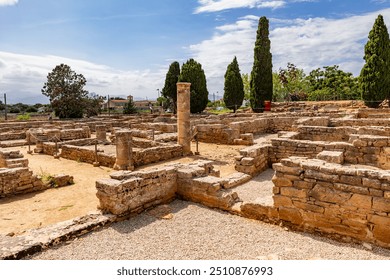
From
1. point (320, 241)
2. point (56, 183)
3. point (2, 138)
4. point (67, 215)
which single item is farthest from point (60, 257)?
point (2, 138)

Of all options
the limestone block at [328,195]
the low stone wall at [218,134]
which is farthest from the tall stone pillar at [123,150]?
the limestone block at [328,195]

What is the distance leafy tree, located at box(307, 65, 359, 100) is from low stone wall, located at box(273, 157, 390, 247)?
4593 centimetres

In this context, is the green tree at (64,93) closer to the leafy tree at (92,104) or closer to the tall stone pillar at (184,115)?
the leafy tree at (92,104)

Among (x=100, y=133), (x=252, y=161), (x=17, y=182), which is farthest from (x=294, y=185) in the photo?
(x=100, y=133)

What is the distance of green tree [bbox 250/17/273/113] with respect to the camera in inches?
1399

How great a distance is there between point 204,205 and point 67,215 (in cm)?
364

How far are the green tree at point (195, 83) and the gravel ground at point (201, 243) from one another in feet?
115

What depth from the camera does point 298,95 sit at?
54.2 m

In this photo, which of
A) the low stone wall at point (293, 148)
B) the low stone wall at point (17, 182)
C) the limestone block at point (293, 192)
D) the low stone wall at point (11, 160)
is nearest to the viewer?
the limestone block at point (293, 192)

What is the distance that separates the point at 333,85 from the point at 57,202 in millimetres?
54282

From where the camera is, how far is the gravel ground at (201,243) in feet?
15.4

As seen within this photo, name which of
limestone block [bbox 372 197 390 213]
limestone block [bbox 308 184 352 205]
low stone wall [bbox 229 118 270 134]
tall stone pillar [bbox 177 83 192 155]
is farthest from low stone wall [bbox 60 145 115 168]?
limestone block [bbox 372 197 390 213]

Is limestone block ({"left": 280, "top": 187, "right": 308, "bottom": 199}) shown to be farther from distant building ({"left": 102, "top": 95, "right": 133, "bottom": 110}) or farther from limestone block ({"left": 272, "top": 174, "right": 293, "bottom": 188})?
distant building ({"left": 102, "top": 95, "right": 133, "bottom": 110})

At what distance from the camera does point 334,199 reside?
5254 mm
